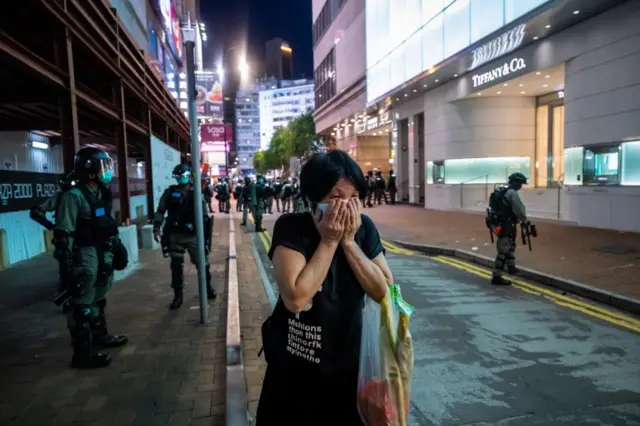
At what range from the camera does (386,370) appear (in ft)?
5.25

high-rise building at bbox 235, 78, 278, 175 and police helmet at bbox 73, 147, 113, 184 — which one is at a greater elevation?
high-rise building at bbox 235, 78, 278, 175

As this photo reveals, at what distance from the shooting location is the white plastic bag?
5.19ft

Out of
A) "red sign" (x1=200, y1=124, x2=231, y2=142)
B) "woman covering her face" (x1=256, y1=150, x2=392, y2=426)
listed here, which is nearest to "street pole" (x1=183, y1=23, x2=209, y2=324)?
"woman covering her face" (x1=256, y1=150, x2=392, y2=426)

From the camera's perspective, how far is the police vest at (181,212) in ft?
20.4

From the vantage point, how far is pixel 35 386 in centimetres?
380

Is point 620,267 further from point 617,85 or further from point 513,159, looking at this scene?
point 513,159

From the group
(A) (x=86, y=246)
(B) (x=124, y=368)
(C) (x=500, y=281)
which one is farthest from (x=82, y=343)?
(C) (x=500, y=281)

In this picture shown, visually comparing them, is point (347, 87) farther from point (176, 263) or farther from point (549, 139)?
point (176, 263)

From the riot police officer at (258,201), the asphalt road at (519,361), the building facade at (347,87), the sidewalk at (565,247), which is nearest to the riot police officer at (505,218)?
the asphalt road at (519,361)

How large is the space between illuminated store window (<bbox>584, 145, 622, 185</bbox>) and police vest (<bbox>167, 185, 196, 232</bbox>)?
11449 mm

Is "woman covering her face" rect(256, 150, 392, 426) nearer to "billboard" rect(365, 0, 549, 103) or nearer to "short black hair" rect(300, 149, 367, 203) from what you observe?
"short black hair" rect(300, 149, 367, 203)

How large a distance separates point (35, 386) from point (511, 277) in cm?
713

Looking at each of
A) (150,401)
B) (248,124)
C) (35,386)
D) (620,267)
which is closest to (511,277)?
(620,267)

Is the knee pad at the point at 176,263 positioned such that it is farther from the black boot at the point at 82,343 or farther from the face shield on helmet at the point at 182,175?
the black boot at the point at 82,343
